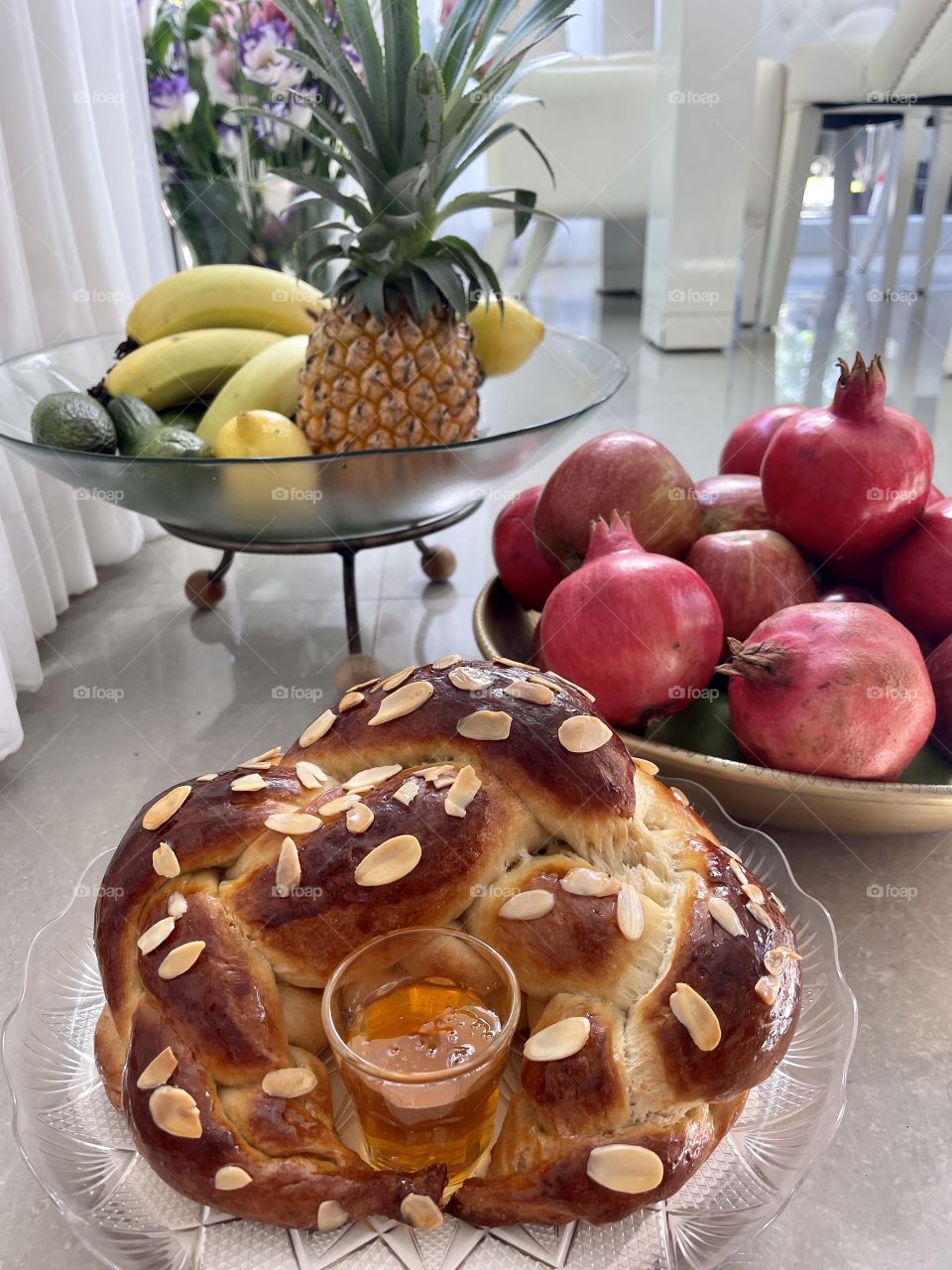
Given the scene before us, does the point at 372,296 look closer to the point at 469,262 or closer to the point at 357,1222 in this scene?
the point at 469,262

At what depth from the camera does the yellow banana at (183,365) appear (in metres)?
1.00

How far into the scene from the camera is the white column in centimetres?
231

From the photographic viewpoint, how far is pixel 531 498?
2.76 ft

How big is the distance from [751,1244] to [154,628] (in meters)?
0.81

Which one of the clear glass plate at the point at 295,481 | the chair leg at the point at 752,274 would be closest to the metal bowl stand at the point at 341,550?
the clear glass plate at the point at 295,481

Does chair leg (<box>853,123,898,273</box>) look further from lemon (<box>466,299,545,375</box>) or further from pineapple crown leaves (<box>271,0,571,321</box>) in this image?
pineapple crown leaves (<box>271,0,571,321</box>)

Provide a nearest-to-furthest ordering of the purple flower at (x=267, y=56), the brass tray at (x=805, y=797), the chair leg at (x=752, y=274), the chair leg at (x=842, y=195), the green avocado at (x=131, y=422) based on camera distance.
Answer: the brass tray at (x=805, y=797)
the green avocado at (x=131, y=422)
the purple flower at (x=267, y=56)
the chair leg at (x=752, y=274)
the chair leg at (x=842, y=195)

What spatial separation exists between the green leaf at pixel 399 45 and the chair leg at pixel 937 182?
8.06ft

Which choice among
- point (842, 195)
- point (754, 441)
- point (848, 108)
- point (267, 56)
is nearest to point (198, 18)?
point (267, 56)

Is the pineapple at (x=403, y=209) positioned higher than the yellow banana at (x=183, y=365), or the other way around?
the pineapple at (x=403, y=209)

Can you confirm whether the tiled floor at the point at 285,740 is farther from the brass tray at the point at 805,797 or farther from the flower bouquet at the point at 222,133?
the flower bouquet at the point at 222,133

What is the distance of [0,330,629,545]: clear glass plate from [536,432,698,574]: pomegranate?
0.06 m

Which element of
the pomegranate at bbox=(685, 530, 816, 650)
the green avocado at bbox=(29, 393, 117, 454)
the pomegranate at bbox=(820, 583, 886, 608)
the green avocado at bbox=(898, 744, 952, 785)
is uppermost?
the green avocado at bbox=(29, 393, 117, 454)

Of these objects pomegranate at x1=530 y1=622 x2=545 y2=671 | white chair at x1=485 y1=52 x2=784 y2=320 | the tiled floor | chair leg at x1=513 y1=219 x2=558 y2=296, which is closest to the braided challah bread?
the tiled floor
